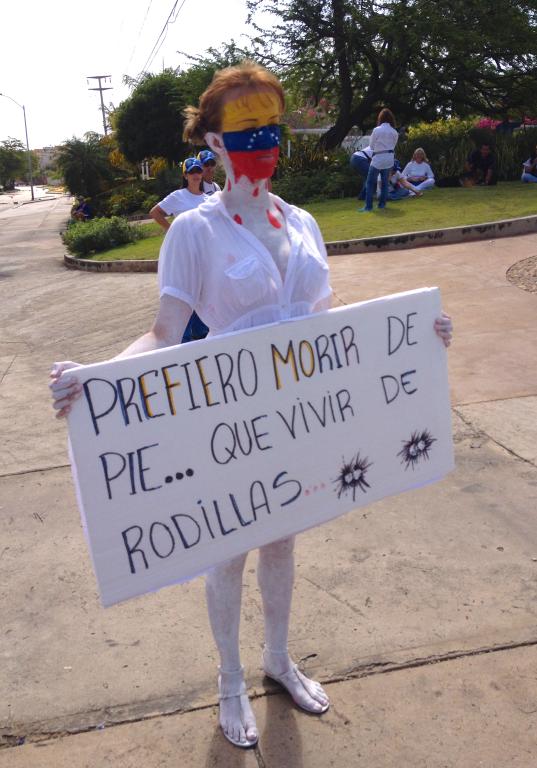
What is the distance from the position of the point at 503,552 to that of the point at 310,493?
1384 millimetres

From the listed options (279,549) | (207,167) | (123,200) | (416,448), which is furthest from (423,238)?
(123,200)

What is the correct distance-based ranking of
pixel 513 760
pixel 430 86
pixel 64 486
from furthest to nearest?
pixel 430 86, pixel 64 486, pixel 513 760

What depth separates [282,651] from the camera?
237 cm

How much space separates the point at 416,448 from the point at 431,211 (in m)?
10.4

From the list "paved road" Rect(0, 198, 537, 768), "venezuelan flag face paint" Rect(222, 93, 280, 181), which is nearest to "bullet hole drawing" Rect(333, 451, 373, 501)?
"paved road" Rect(0, 198, 537, 768)

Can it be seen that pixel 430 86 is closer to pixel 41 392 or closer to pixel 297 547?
pixel 41 392

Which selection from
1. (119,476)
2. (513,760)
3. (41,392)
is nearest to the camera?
(119,476)

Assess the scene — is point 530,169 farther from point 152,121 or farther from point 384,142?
point 152,121

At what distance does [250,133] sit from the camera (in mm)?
2111

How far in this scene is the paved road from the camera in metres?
2.15

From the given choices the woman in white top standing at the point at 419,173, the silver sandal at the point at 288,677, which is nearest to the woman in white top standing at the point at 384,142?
the woman in white top standing at the point at 419,173

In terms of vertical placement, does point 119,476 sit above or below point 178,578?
above

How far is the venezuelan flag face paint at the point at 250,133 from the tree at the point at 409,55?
743 inches

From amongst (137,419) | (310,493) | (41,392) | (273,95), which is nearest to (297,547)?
(310,493)
